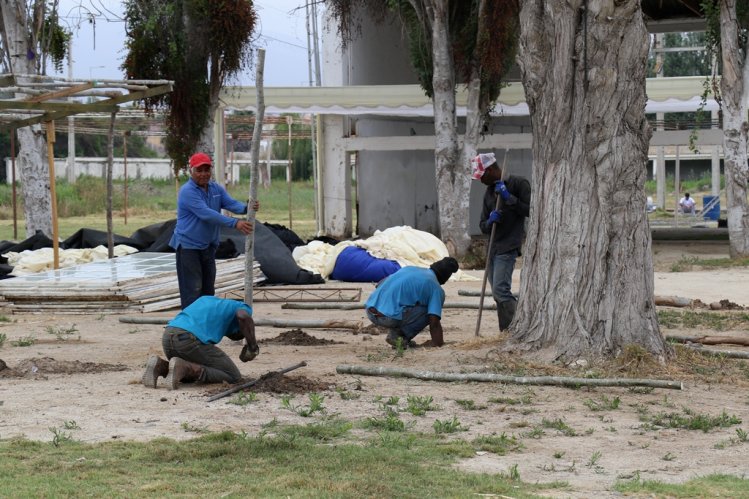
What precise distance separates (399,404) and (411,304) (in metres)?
2.36

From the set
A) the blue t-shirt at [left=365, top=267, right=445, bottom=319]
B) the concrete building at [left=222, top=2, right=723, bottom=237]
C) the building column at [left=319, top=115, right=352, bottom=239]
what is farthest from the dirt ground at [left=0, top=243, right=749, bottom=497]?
the building column at [left=319, top=115, right=352, bottom=239]

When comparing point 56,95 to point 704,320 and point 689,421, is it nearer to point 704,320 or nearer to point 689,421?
point 704,320

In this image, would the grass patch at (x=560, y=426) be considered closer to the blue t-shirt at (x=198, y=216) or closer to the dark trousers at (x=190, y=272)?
the blue t-shirt at (x=198, y=216)

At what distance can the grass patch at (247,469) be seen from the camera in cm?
541

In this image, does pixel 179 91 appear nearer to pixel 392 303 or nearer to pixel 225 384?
pixel 392 303

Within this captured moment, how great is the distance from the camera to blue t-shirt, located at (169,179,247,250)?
9.99 meters

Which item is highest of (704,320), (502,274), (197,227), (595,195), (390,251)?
(595,195)

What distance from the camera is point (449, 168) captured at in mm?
20609

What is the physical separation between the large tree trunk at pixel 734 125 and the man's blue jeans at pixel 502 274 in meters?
10.1

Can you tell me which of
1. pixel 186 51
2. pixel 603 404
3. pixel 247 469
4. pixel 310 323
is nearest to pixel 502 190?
pixel 310 323

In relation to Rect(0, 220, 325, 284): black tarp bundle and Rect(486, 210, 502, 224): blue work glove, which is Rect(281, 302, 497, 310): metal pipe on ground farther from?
Rect(486, 210, 502, 224): blue work glove

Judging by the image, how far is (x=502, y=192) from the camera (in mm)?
10172

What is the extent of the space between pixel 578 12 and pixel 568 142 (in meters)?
1.01

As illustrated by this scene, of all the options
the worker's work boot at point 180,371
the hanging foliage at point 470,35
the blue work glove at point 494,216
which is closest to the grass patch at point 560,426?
the worker's work boot at point 180,371
